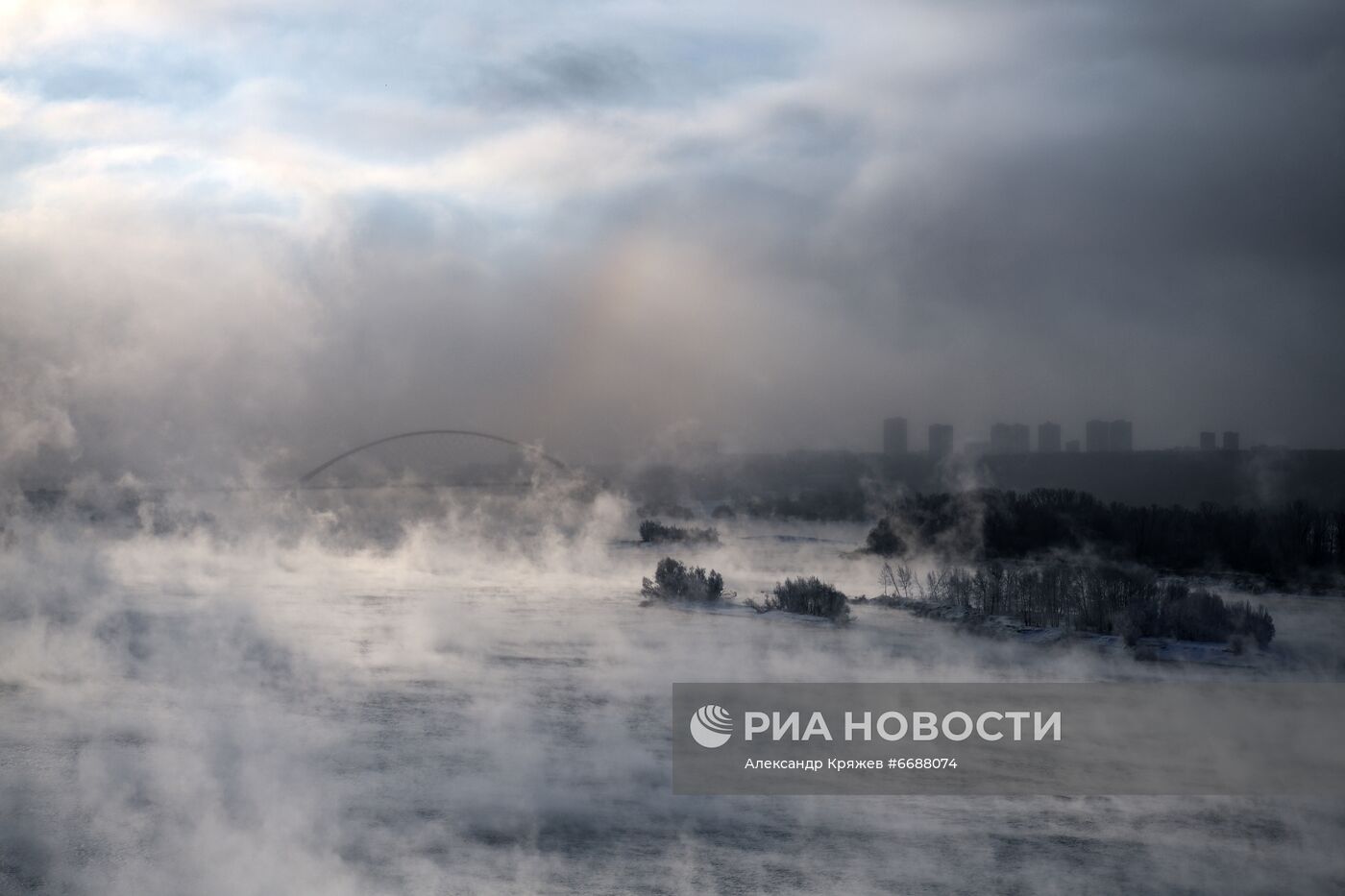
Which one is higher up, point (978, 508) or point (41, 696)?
point (978, 508)

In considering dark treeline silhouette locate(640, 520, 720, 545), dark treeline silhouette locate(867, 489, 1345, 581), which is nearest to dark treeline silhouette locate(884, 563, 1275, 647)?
dark treeline silhouette locate(867, 489, 1345, 581)

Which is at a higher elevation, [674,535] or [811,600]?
[674,535]

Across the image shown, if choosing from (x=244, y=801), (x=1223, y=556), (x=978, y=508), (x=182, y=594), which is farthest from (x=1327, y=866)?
(x=182, y=594)

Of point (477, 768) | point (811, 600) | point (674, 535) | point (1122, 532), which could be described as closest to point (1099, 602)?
point (811, 600)

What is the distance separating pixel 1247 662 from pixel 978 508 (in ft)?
31.9

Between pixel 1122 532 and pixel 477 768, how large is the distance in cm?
1513

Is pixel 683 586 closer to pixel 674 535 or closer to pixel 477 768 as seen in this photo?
pixel 477 768

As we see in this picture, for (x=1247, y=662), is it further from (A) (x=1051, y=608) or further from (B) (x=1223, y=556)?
(B) (x=1223, y=556)

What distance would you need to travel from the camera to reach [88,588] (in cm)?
1973

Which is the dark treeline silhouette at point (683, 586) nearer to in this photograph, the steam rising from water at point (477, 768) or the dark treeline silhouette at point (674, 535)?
the steam rising from water at point (477, 768)

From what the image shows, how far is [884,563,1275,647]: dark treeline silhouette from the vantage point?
45.6ft

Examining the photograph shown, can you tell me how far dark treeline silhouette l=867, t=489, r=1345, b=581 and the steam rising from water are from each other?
8.85 ft

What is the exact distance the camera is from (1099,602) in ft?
49.2

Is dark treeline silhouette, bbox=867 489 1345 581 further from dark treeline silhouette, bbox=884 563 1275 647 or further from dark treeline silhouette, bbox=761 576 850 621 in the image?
dark treeline silhouette, bbox=761 576 850 621
